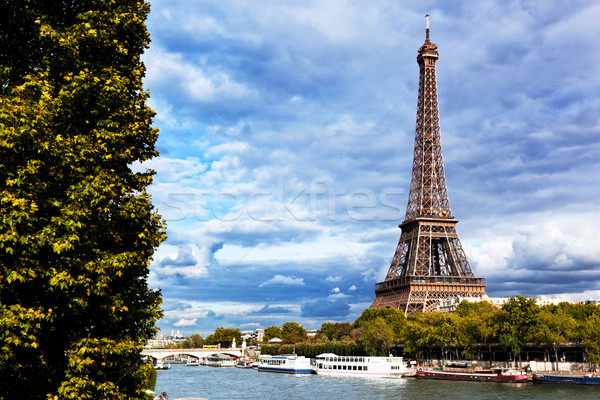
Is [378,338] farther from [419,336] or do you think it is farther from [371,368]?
[371,368]

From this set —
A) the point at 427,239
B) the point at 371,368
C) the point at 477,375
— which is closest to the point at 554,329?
the point at 477,375

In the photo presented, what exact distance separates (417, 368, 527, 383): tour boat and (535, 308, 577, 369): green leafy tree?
700 centimetres

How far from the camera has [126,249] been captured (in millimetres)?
14336

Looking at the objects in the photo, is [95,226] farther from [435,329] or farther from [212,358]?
[212,358]

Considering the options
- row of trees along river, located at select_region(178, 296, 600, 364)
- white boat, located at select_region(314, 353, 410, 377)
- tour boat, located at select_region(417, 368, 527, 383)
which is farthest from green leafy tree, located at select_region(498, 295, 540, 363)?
white boat, located at select_region(314, 353, 410, 377)

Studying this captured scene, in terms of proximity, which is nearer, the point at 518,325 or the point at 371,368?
the point at 518,325

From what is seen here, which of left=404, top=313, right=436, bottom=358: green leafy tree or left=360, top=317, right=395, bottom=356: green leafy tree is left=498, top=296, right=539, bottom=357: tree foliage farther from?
left=360, top=317, right=395, bottom=356: green leafy tree

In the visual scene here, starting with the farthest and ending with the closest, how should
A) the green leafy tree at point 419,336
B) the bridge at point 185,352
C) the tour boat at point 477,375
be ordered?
the bridge at point 185,352
the green leafy tree at point 419,336
the tour boat at point 477,375

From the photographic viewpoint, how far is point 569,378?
217 feet

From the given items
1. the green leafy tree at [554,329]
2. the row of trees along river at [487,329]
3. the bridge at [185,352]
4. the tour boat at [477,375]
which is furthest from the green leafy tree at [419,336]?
the bridge at [185,352]

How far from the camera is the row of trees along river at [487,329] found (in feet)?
250

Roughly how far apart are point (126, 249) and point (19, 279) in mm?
3405

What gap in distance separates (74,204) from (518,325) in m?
79.2

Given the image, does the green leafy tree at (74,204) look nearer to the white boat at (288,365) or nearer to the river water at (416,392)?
the river water at (416,392)
